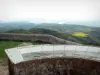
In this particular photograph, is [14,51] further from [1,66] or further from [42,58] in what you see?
[1,66]

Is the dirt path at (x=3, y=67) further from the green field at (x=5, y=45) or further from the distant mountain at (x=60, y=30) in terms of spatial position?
the distant mountain at (x=60, y=30)

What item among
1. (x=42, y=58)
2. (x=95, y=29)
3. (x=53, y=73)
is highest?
(x=42, y=58)

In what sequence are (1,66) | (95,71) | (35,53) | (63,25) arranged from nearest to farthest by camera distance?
(95,71)
(35,53)
(1,66)
(63,25)

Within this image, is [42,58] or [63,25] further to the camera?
[63,25]

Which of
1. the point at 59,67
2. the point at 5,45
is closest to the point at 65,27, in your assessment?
the point at 5,45

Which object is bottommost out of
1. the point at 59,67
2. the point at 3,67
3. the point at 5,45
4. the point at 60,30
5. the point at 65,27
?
the point at 60,30

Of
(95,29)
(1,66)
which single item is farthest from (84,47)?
(95,29)

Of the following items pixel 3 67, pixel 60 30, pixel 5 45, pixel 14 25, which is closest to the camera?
pixel 3 67

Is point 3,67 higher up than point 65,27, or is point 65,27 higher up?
point 3,67

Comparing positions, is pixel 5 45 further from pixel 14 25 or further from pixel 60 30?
pixel 14 25

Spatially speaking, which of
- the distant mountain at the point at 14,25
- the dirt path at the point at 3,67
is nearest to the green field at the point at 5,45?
the dirt path at the point at 3,67

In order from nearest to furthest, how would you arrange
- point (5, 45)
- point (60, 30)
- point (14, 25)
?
1. point (5, 45)
2. point (60, 30)
3. point (14, 25)
